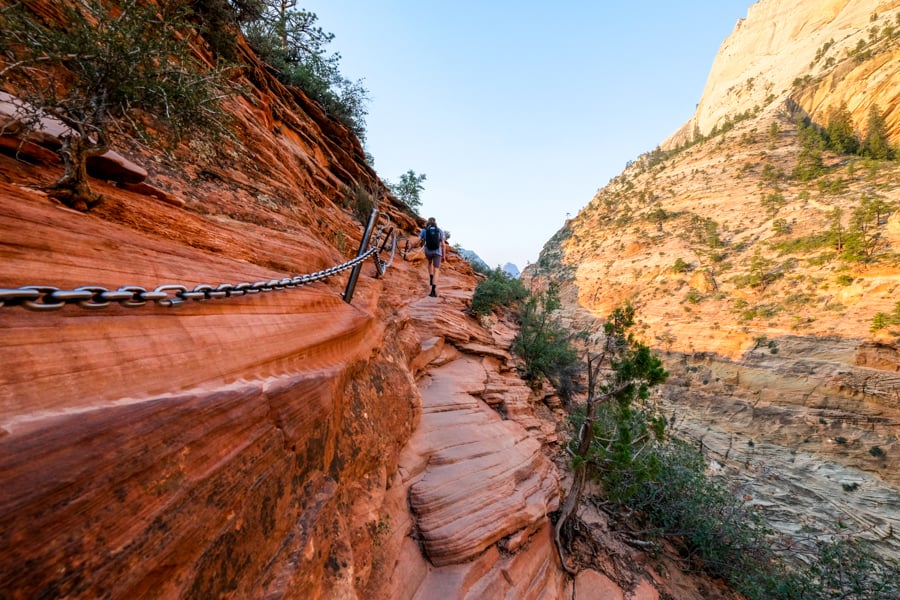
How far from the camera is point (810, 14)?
47.4 metres

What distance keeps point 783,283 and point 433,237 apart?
73.9ft

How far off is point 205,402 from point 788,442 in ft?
70.1

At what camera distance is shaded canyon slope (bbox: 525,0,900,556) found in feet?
43.2

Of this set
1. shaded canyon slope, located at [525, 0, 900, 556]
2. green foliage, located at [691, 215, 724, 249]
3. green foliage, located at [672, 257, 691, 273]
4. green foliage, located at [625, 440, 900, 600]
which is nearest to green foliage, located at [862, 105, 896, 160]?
shaded canyon slope, located at [525, 0, 900, 556]

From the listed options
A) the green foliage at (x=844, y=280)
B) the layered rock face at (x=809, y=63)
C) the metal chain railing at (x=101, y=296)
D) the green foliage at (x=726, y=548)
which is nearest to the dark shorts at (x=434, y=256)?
the green foliage at (x=726, y=548)

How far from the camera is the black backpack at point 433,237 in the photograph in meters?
8.20

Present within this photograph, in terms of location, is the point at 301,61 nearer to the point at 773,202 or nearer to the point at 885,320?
the point at 885,320

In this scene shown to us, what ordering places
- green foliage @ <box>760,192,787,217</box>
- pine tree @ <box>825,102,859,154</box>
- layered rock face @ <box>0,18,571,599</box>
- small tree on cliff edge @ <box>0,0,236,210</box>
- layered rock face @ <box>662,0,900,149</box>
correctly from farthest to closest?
layered rock face @ <box>662,0,900,149</box>, pine tree @ <box>825,102,859,154</box>, green foliage @ <box>760,192,787,217</box>, small tree on cliff edge @ <box>0,0,236,210</box>, layered rock face @ <box>0,18,571,599</box>

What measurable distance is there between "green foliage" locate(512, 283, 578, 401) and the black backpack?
158 inches

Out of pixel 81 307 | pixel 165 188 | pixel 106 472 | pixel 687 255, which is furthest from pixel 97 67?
pixel 687 255

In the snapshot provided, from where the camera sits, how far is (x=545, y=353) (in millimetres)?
9805

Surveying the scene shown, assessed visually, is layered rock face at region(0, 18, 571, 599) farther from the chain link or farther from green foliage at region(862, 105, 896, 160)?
green foliage at region(862, 105, 896, 160)

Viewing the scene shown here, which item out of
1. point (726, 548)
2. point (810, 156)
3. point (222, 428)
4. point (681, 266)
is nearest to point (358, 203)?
point (222, 428)

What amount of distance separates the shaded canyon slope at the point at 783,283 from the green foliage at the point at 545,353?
8.74 m
